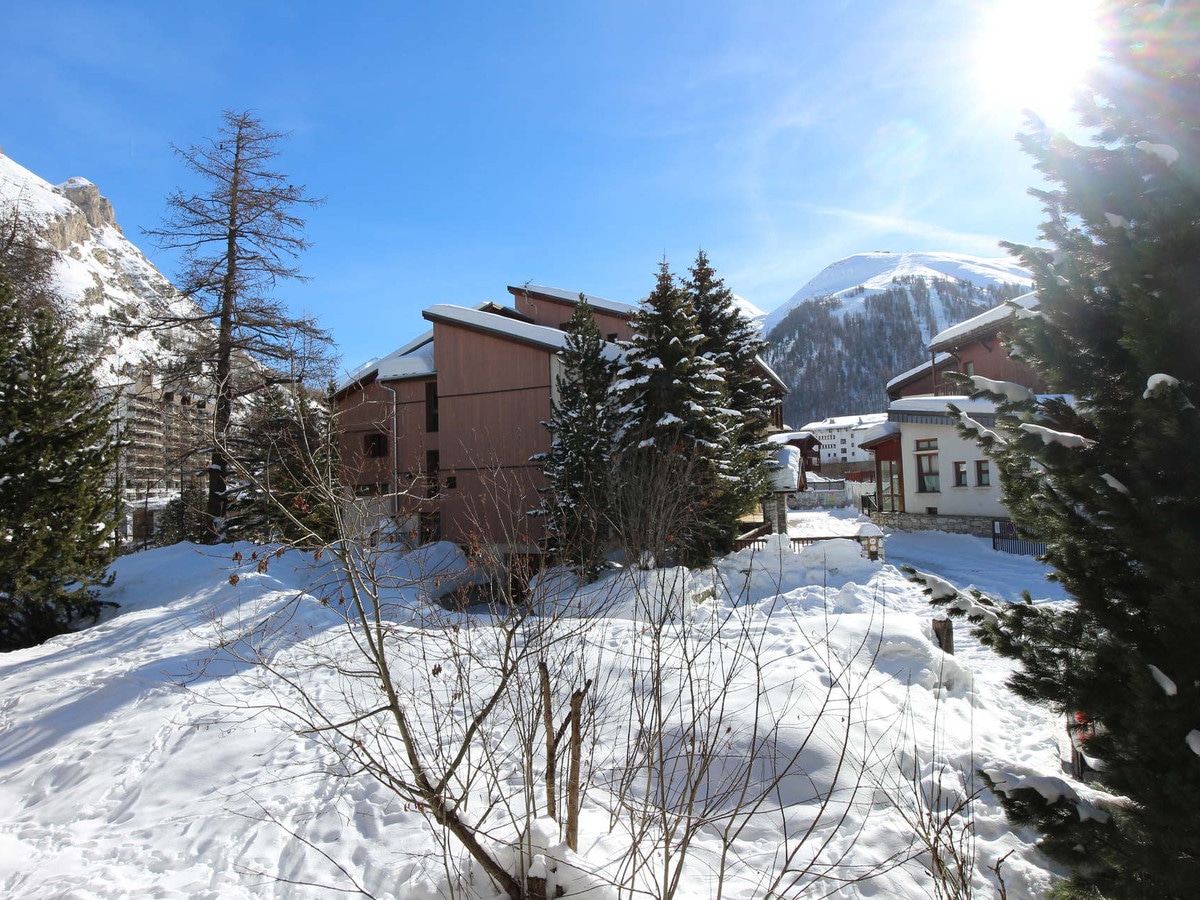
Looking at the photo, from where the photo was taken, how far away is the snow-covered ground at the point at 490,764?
13.3 feet

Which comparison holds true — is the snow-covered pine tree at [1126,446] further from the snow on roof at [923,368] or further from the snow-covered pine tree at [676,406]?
the snow on roof at [923,368]

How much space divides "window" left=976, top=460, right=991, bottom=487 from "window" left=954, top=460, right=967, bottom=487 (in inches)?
22.6

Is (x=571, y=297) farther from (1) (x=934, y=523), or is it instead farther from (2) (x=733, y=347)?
(1) (x=934, y=523)

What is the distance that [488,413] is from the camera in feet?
70.3

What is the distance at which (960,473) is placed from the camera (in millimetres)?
24594

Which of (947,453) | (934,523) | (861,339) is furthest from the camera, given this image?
(861,339)

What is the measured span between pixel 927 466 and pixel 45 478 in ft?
90.4

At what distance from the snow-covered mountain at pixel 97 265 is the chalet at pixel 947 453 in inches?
987

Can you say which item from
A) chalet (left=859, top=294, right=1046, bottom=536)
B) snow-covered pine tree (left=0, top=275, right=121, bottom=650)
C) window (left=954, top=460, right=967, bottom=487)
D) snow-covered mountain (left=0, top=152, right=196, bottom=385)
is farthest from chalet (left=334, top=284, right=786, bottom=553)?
window (left=954, top=460, right=967, bottom=487)

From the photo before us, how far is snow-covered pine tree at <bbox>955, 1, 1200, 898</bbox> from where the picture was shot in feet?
10.2

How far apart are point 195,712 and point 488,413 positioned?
1486 cm

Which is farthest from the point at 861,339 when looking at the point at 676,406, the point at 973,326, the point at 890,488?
the point at 676,406

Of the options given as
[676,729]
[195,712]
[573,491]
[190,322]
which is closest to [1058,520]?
[676,729]

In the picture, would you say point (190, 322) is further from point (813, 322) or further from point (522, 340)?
point (813, 322)
